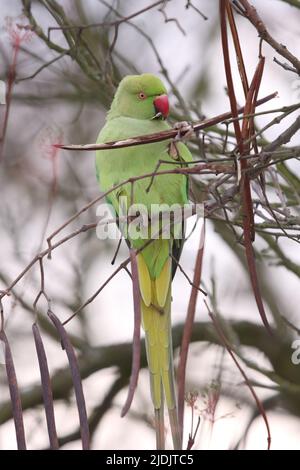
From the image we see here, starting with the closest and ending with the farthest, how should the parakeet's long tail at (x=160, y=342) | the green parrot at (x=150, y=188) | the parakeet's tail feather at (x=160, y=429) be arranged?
the parakeet's tail feather at (x=160, y=429) → the parakeet's long tail at (x=160, y=342) → the green parrot at (x=150, y=188)

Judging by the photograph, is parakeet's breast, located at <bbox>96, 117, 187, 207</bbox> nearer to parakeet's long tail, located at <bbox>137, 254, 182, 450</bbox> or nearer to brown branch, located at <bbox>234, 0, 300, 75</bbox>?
parakeet's long tail, located at <bbox>137, 254, 182, 450</bbox>

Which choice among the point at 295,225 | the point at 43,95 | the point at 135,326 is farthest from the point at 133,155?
the point at 43,95

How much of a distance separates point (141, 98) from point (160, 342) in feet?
3.88

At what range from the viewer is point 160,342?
2.59 m

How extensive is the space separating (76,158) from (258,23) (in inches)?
151

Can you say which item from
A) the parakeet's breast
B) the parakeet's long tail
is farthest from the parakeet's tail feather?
the parakeet's breast

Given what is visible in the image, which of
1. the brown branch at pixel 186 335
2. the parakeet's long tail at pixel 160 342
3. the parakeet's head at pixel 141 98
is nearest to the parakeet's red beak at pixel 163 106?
the parakeet's head at pixel 141 98

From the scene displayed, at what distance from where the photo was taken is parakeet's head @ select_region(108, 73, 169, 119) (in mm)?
3330

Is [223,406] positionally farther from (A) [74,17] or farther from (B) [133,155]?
(A) [74,17]

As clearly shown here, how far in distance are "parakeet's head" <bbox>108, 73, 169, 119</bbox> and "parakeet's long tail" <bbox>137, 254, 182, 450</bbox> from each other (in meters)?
0.73

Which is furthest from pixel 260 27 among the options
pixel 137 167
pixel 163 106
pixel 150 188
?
pixel 163 106

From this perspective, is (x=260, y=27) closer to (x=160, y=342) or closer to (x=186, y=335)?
(x=186, y=335)

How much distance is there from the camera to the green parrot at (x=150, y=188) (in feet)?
8.38

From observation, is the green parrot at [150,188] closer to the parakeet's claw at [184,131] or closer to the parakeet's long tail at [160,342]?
the parakeet's long tail at [160,342]
